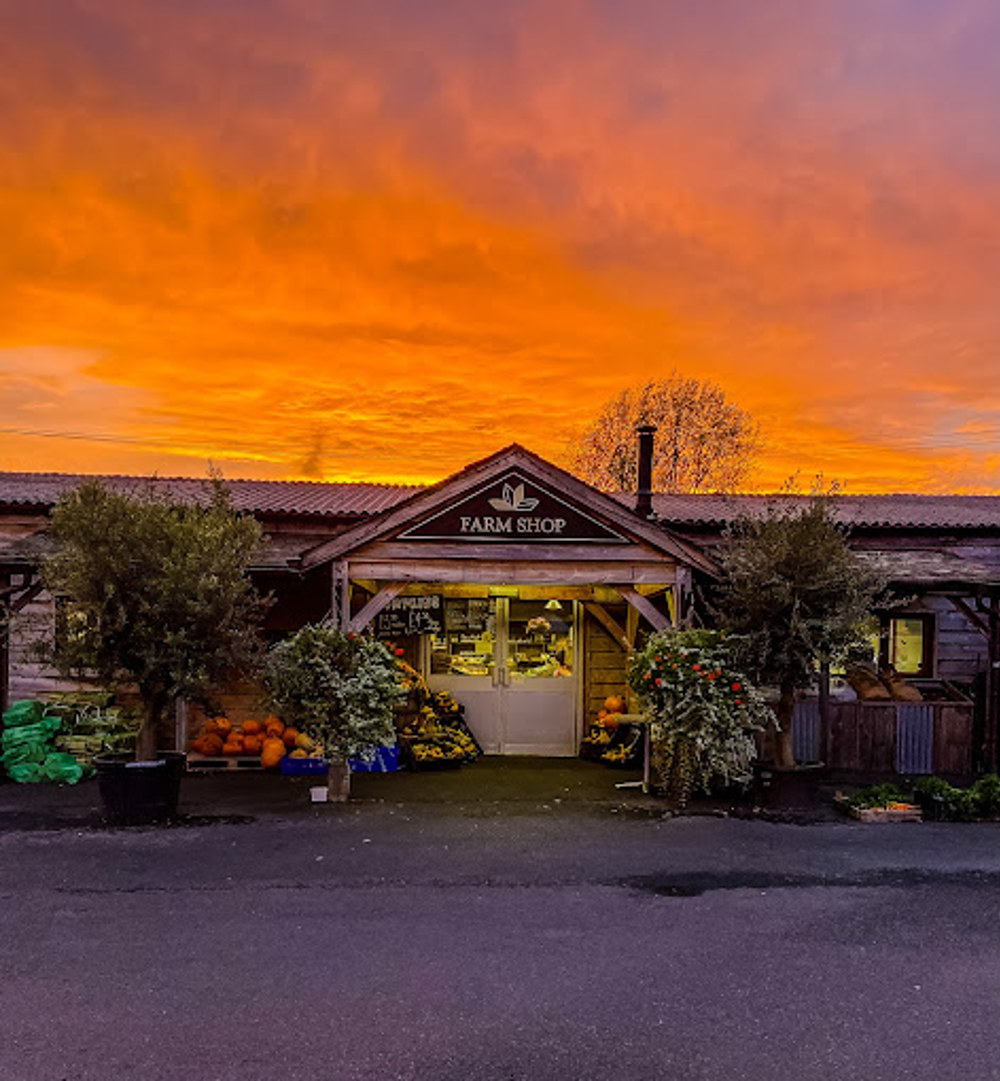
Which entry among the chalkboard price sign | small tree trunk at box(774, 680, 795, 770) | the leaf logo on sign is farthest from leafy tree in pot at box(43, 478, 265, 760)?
small tree trunk at box(774, 680, 795, 770)

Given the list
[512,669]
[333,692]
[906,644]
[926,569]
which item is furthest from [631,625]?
[333,692]

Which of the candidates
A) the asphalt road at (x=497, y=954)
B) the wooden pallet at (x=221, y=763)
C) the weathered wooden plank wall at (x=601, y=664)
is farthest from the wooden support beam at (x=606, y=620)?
the wooden pallet at (x=221, y=763)

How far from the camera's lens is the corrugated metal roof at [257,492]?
15664 mm

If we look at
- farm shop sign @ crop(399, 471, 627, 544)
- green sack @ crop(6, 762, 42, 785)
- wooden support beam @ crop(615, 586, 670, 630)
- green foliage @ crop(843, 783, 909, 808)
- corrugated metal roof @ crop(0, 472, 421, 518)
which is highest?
corrugated metal roof @ crop(0, 472, 421, 518)

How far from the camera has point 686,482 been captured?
1475 inches

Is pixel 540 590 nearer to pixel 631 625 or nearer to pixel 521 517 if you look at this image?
pixel 631 625

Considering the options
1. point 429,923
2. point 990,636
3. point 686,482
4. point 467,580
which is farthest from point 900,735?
point 686,482

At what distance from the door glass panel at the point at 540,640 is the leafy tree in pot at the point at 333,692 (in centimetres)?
427

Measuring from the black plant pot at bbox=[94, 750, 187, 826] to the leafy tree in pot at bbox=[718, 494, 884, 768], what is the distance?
721 cm

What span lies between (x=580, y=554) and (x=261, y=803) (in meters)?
5.31

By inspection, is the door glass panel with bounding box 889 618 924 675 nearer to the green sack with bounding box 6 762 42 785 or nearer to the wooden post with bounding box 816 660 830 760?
the wooden post with bounding box 816 660 830 760

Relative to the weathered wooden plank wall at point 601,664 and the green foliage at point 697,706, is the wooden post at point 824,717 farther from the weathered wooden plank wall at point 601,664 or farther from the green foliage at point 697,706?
the weathered wooden plank wall at point 601,664

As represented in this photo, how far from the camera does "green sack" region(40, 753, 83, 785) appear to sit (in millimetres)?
12836

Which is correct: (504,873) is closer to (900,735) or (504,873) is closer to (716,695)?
(716,695)
